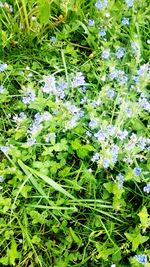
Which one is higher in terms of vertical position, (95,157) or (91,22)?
(91,22)

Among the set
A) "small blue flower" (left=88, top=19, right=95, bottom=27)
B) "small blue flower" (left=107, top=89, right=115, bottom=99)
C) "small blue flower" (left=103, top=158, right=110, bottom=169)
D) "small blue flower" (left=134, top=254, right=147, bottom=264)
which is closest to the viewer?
"small blue flower" (left=134, top=254, right=147, bottom=264)

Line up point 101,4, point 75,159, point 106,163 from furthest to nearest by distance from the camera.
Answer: point 101,4 → point 75,159 → point 106,163

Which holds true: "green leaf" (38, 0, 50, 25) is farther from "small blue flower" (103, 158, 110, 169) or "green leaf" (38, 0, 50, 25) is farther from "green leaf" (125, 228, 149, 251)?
"green leaf" (125, 228, 149, 251)

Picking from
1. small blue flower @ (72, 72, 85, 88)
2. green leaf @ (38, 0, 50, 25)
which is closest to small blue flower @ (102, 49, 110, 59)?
small blue flower @ (72, 72, 85, 88)

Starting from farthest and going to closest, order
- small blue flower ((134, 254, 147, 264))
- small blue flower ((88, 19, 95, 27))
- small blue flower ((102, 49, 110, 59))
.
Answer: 1. small blue flower ((88, 19, 95, 27))
2. small blue flower ((102, 49, 110, 59))
3. small blue flower ((134, 254, 147, 264))

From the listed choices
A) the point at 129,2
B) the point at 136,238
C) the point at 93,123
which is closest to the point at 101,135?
the point at 93,123

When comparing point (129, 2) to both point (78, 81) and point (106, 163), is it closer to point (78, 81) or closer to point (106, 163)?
point (78, 81)

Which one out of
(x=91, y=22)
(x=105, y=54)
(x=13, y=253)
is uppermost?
(x=91, y=22)

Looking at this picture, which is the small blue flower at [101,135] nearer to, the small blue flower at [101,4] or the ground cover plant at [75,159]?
the ground cover plant at [75,159]

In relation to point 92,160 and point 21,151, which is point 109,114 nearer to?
point 92,160
